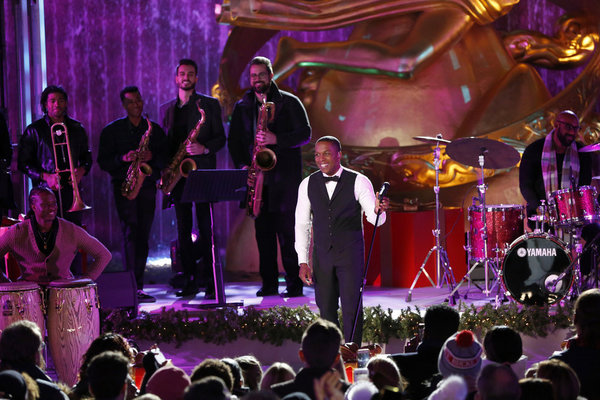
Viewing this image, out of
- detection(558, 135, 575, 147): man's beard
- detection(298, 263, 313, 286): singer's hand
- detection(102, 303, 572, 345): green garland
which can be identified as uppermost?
detection(558, 135, 575, 147): man's beard

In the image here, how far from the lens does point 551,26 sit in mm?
12914

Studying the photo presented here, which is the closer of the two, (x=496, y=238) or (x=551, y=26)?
(x=496, y=238)

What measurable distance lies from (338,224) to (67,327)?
210 centimetres

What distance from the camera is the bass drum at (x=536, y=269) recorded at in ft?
28.0

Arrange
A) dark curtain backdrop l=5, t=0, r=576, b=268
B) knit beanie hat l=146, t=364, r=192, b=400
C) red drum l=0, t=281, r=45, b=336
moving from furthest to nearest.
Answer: dark curtain backdrop l=5, t=0, r=576, b=268 < red drum l=0, t=281, r=45, b=336 < knit beanie hat l=146, t=364, r=192, b=400

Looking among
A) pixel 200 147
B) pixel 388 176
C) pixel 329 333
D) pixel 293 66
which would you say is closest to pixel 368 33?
pixel 293 66

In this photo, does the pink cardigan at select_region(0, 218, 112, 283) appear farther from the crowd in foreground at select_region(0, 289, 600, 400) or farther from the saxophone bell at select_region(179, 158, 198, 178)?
the crowd in foreground at select_region(0, 289, 600, 400)

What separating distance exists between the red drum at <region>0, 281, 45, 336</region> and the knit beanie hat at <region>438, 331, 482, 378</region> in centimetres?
345

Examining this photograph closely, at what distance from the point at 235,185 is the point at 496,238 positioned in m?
2.65

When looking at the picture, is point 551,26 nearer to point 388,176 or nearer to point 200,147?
point 388,176

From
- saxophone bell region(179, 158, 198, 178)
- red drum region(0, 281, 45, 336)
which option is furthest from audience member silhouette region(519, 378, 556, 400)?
saxophone bell region(179, 158, 198, 178)

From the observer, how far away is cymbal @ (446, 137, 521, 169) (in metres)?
9.32

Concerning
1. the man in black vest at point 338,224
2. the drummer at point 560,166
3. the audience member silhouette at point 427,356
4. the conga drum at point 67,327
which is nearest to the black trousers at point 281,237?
the man in black vest at point 338,224

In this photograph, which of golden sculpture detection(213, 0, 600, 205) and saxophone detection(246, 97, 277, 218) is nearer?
saxophone detection(246, 97, 277, 218)
